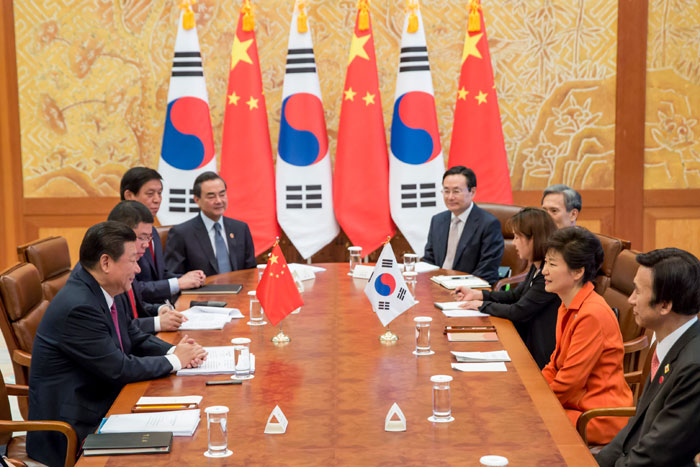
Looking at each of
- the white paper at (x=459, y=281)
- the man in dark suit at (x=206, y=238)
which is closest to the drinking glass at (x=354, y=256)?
the white paper at (x=459, y=281)

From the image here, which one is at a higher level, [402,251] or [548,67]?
[548,67]

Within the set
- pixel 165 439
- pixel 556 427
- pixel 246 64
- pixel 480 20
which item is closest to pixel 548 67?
pixel 480 20

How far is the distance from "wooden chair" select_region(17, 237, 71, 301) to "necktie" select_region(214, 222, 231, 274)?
3.66 ft

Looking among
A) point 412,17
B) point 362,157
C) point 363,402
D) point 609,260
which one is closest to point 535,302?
→ point 609,260

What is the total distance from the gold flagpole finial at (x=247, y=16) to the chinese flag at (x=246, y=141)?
0.03m

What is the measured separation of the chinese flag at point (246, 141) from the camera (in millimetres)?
6242

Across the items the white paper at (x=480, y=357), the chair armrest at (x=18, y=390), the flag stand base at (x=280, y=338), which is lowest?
the chair armrest at (x=18, y=390)

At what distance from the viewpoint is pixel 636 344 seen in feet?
11.7

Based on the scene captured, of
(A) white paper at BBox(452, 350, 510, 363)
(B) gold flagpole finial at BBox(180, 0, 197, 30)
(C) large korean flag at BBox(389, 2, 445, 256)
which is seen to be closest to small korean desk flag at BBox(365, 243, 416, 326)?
(A) white paper at BBox(452, 350, 510, 363)

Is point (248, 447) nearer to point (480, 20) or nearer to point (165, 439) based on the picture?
point (165, 439)

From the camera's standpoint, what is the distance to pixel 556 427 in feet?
7.50

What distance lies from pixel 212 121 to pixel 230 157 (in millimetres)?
574

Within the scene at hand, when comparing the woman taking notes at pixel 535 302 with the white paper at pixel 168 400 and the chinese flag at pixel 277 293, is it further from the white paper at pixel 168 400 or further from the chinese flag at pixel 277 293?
the white paper at pixel 168 400

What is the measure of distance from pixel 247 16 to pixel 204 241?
206 centimetres
